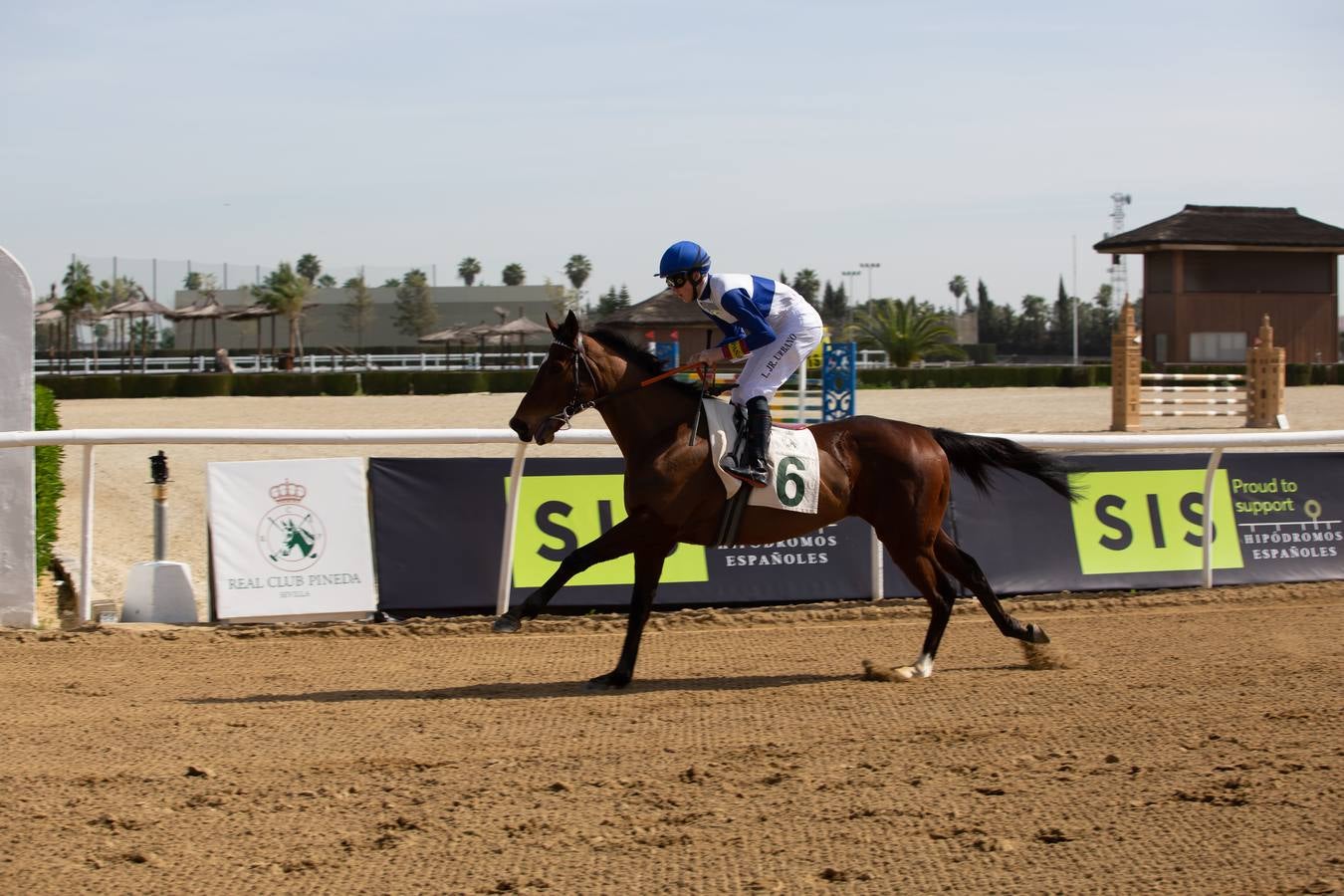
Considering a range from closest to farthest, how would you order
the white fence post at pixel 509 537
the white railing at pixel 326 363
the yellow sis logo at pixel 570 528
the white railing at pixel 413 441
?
1. the white railing at pixel 413 441
2. the white fence post at pixel 509 537
3. the yellow sis logo at pixel 570 528
4. the white railing at pixel 326 363

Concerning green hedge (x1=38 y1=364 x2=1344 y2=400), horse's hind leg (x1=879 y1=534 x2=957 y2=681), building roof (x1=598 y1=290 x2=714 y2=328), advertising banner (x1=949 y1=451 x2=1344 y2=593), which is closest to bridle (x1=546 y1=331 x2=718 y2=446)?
horse's hind leg (x1=879 y1=534 x2=957 y2=681)

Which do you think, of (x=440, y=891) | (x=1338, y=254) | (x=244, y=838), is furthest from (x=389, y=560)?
(x=1338, y=254)

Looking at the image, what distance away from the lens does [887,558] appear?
936cm

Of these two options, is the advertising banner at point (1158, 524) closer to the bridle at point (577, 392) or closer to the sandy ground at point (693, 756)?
the sandy ground at point (693, 756)

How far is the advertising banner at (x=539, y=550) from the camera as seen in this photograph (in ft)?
28.3

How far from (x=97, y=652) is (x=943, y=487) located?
4.76 metres

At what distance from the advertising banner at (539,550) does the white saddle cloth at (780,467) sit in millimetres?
1902

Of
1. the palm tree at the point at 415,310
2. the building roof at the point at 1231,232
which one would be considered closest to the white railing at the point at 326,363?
the building roof at the point at 1231,232

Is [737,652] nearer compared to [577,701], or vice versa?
[577,701]

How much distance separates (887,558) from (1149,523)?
1934 millimetres

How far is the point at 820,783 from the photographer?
16.4 ft

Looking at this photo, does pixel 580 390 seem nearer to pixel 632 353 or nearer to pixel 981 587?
pixel 632 353

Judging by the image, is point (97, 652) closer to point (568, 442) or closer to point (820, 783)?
point (568, 442)

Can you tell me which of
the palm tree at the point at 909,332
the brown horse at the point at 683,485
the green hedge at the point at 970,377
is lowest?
the brown horse at the point at 683,485
